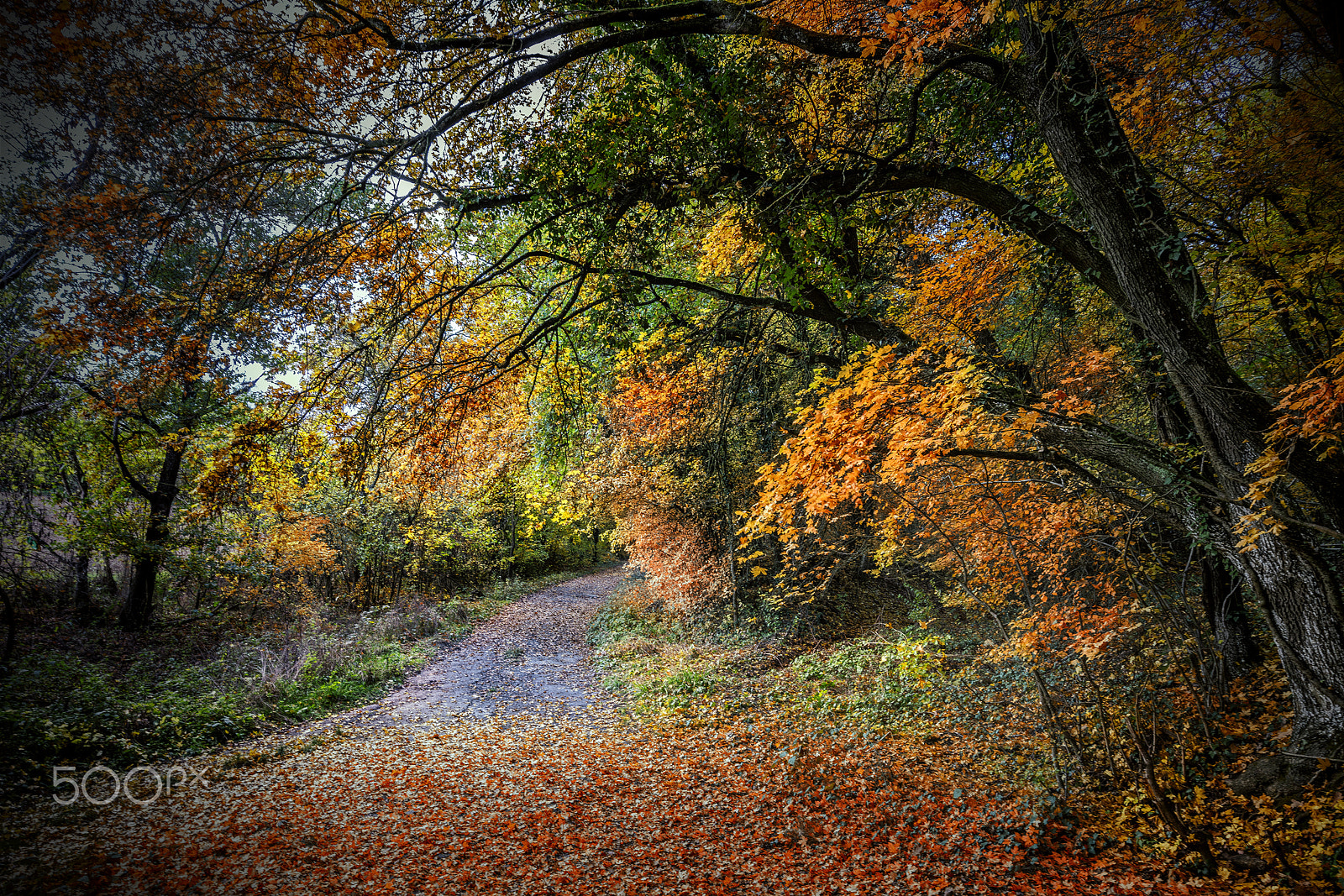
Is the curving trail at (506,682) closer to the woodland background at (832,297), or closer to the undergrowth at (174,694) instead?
the undergrowth at (174,694)

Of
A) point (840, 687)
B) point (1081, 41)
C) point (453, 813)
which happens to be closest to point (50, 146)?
point (453, 813)

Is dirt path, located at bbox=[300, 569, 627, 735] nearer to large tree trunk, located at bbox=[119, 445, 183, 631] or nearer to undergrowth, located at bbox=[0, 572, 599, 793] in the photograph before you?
undergrowth, located at bbox=[0, 572, 599, 793]

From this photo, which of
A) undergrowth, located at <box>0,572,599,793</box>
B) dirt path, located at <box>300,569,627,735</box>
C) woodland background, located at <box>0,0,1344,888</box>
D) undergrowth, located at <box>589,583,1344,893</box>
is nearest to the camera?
undergrowth, located at <box>589,583,1344,893</box>

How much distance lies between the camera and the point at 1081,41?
160 inches

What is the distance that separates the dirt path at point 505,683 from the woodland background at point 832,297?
1.39 m

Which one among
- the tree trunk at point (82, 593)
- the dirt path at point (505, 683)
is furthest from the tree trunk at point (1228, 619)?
the tree trunk at point (82, 593)

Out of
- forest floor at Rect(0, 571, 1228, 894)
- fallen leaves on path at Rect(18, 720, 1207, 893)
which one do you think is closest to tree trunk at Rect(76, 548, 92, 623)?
forest floor at Rect(0, 571, 1228, 894)

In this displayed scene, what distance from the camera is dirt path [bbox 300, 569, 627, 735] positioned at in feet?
29.0

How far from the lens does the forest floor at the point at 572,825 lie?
399 cm

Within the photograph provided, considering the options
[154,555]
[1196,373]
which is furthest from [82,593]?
[1196,373]

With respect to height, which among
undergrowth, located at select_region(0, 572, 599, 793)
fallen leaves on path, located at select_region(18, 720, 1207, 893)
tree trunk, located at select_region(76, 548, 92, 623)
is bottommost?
fallen leaves on path, located at select_region(18, 720, 1207, 893)

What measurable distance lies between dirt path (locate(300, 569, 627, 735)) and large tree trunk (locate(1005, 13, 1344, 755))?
27.1 feet

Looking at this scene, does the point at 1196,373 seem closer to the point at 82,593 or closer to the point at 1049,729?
the point at 1049,729

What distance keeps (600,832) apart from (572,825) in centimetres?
33
